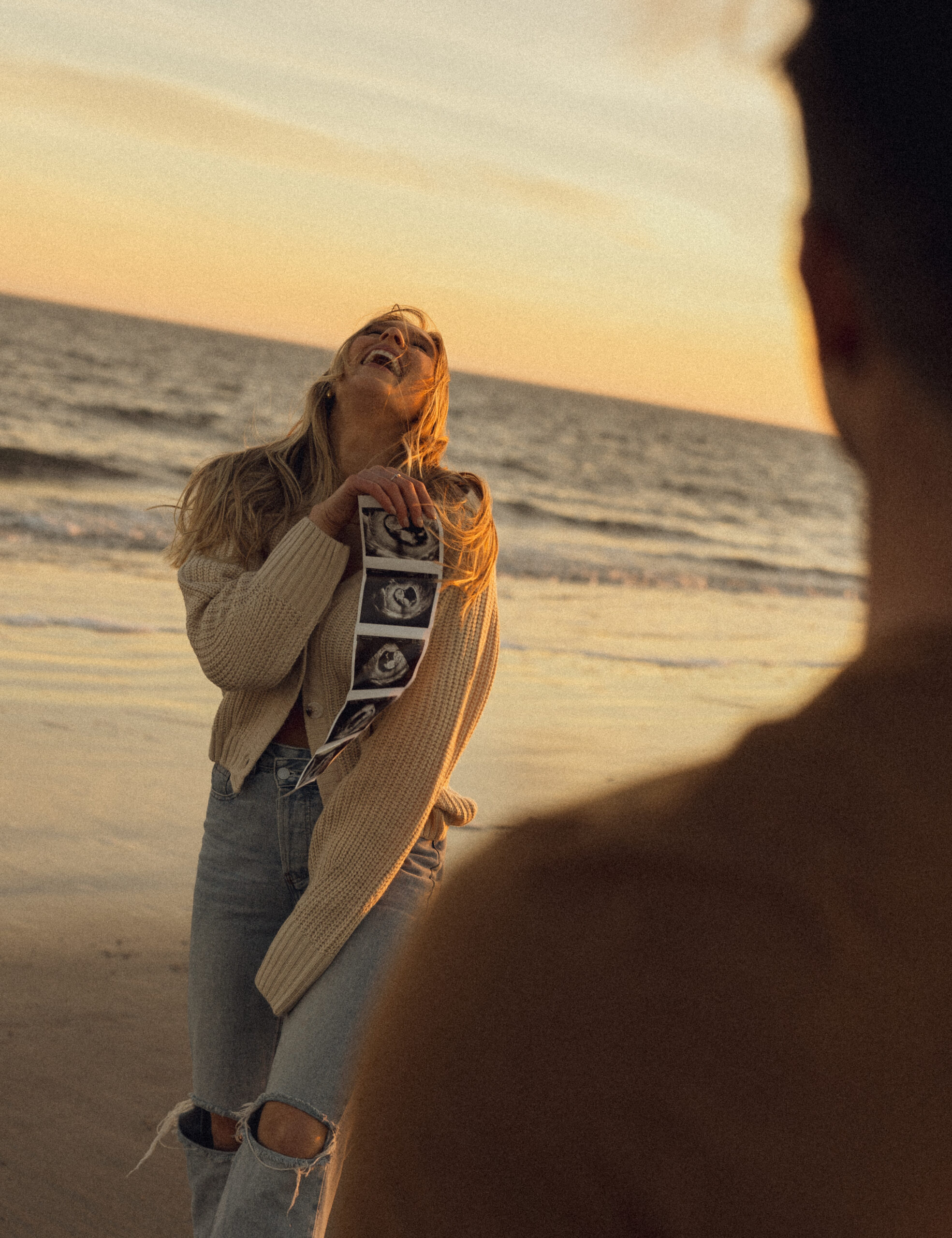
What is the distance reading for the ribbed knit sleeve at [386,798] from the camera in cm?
256

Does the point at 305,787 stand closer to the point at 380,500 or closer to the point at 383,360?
the point at 380,500

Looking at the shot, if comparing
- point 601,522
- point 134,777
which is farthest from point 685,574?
point 134,777

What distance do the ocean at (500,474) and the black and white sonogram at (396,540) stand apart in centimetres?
69

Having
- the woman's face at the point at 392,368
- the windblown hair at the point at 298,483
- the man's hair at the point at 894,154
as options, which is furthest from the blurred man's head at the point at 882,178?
the woman's face at the point at 392,368

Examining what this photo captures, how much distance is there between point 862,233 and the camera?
1.84 feet

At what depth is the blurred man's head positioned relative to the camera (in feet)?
1.76

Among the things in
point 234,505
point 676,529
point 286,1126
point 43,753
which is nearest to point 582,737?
point 43,753

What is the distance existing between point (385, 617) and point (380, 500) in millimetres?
290

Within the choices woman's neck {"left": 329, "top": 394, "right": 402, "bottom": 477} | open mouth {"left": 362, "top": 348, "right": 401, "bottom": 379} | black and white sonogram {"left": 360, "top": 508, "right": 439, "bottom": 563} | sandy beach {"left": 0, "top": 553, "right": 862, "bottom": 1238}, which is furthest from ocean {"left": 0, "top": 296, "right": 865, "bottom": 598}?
sandy beach {"left": 0, "top": 553, "right": 862, "bottom": 1238}

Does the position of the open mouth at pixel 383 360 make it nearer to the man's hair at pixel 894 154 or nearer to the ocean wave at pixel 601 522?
the man's hair at pixel 894 154

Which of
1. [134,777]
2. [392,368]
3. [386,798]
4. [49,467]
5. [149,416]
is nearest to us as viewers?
[386,798]

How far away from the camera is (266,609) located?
2.84 m

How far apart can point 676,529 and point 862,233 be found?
27850 millimetres

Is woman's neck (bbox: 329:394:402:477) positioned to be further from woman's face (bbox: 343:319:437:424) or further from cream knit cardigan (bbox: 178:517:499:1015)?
cream knit cardigan (bbox: 178:517:499:1015)
